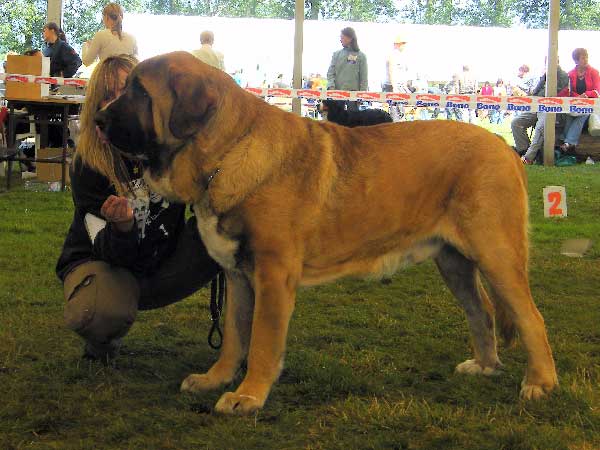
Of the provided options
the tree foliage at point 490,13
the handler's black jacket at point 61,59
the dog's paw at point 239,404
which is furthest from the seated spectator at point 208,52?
the dog's paw at point 239,404

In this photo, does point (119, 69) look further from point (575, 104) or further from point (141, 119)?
point (575, 104)

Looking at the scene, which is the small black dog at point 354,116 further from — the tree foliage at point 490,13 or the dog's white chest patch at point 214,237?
the dog's white chest patch at point 214,237

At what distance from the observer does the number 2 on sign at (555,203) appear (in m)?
7.60

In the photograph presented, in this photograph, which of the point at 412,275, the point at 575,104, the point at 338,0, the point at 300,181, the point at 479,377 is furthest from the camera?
the point at 338,0

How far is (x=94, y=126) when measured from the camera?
305cm

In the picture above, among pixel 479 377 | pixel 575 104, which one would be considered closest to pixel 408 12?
pixel 575 104

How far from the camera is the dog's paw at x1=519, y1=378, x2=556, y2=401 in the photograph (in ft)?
9.83

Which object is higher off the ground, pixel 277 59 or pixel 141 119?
pixel 277 59

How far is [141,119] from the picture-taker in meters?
2.62

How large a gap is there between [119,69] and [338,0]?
11.3 metres

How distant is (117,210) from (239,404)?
850 millimetres

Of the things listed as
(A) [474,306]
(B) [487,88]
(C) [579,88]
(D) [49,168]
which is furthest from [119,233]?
(B) [487,88]

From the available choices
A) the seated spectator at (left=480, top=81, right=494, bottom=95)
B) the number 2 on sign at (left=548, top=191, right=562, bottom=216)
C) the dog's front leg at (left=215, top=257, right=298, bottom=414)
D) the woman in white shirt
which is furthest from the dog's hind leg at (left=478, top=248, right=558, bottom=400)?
the seated spectator at (left=480, top=81, right=494, bottom=95)

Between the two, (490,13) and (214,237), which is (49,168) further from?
(490,13)
